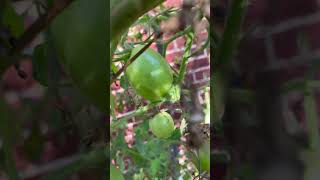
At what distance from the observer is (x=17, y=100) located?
0.27 metres

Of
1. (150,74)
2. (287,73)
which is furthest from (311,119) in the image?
(150,74)

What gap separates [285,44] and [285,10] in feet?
0.06

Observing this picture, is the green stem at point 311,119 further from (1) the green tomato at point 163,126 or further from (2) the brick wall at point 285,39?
(1) the green tomato at point 163,126

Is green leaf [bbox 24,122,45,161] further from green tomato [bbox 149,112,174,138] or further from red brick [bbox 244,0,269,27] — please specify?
green tomato [bbox 149,112,174,138]

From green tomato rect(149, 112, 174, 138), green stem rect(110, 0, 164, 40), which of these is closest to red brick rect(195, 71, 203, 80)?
green tomato rect(149, 112, 174, 138)

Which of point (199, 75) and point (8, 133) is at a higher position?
point (199, 75)

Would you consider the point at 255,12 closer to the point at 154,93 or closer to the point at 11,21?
the point at 11,21

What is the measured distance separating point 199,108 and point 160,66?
1.41 ft

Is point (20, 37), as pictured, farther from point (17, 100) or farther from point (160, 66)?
point (160, 66)

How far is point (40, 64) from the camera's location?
0.30 m

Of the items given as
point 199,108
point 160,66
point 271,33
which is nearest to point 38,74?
point 271,33

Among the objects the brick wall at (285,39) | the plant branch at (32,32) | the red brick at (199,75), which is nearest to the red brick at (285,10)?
the brick wall at (285,39)

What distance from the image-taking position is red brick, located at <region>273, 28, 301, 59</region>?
0.97ft

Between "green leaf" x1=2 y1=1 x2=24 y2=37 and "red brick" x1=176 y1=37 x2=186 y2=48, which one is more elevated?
"red brick" x1=176 y1=37 x2=186 y2=48
